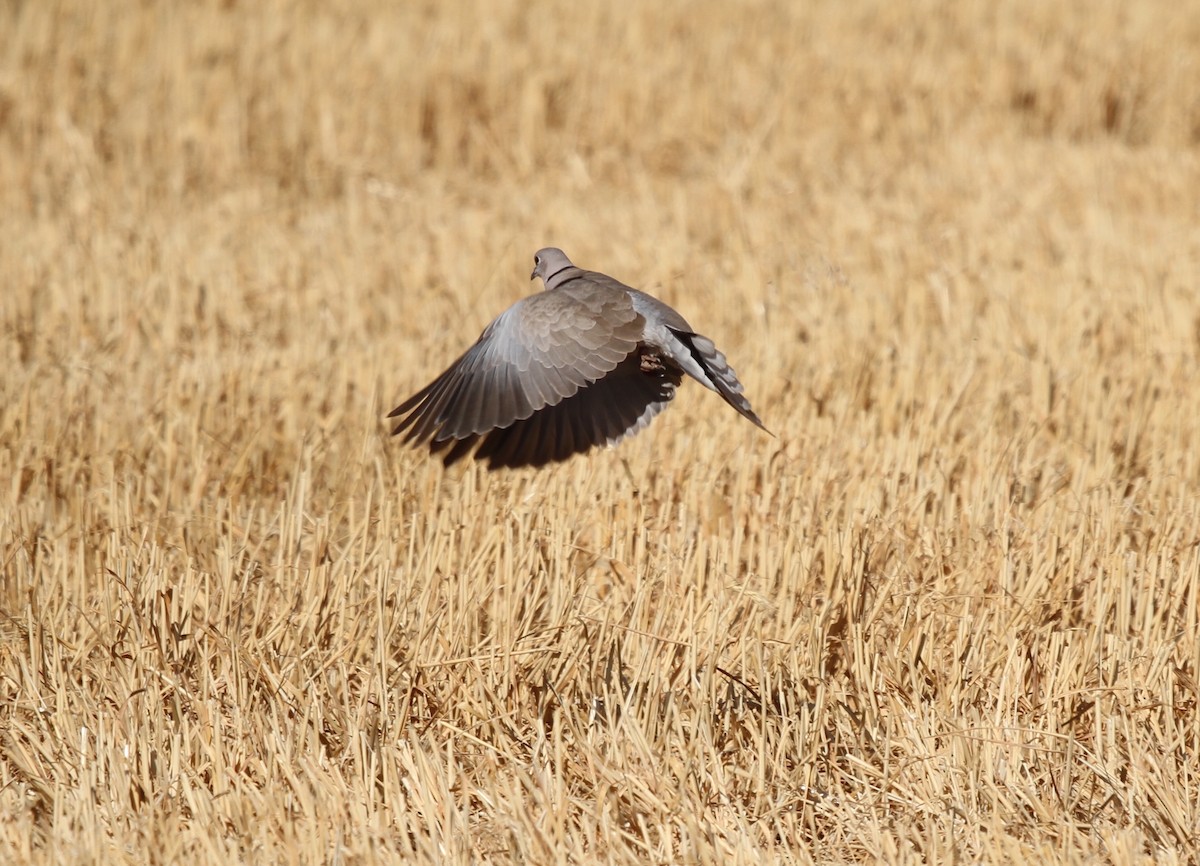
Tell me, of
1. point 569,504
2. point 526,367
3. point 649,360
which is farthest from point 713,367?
point 569,504

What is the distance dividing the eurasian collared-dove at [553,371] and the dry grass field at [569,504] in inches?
10.0

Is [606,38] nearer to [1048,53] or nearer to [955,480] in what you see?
[1048,53]

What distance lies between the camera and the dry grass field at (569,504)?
278 centimetres

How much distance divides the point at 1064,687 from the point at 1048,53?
322 inches

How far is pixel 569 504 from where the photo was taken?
4.05 metres

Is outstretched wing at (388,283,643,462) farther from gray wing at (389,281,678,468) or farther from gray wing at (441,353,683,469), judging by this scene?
gray wing at (441,353,683,469)

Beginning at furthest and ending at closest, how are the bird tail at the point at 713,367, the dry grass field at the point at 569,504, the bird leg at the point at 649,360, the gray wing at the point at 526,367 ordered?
the bird leg at the point at 649,360 < the bird tail at the point at 713,367 < the gray wing at the point at 526,367 < the dry grass field at the point at 569,504

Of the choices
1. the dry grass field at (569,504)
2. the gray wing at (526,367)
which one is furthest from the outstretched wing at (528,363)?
the dry grass field at (569,504)

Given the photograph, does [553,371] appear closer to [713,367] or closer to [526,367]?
[526,367]

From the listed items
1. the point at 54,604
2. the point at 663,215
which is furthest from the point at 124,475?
the point at 663,215

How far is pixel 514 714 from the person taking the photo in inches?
123

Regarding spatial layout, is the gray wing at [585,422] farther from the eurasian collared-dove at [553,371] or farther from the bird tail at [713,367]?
the bird tail at [713,367]

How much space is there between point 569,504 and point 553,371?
81 centimetres

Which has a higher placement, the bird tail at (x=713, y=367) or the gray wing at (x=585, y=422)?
the bird tail at (x=713, y=367)
